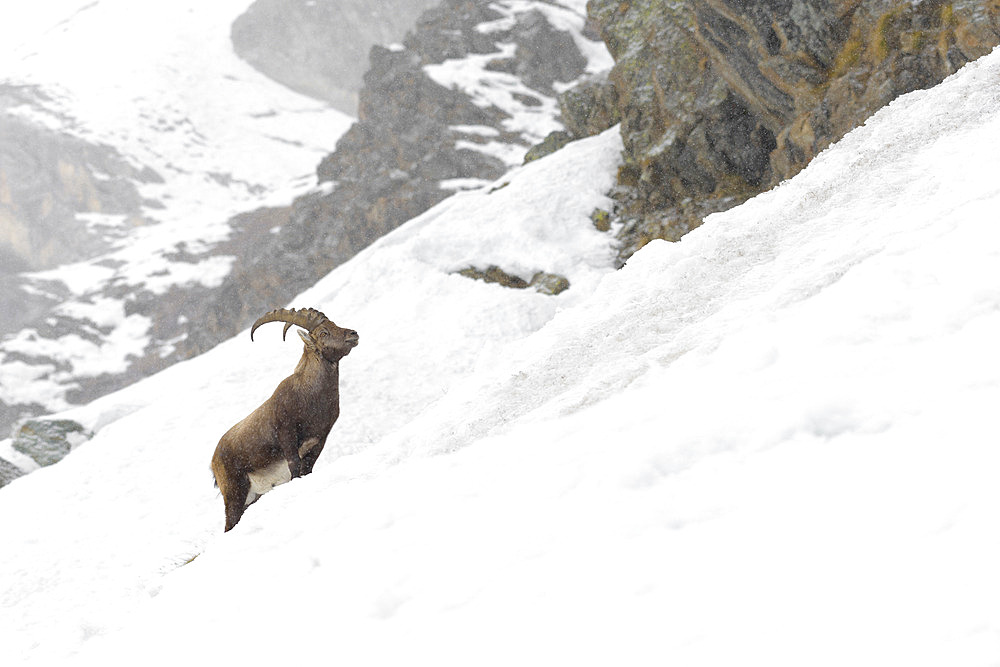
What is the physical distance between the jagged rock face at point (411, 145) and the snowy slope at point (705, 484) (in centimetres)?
4290

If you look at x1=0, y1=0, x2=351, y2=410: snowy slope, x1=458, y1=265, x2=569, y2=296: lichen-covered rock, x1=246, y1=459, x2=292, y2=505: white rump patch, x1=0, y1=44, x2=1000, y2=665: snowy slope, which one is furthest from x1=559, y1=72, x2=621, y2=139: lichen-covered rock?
x1=0, y1=0, x2=351, y2=410: snowy slope

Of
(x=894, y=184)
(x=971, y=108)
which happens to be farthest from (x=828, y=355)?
(x=971, y=108)

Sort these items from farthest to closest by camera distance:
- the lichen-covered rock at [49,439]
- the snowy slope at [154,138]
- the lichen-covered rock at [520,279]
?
the snowy slope at [154,138]
the lichen-covered rock at [49,439]
the lichen-covered rock at [520,279]

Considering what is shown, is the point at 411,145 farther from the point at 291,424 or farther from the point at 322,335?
the point at 291,424

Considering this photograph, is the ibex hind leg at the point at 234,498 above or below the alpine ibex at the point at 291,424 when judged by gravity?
below

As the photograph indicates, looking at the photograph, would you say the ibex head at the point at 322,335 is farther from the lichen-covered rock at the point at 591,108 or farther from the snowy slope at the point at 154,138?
the snowy slope at the point at 154,138

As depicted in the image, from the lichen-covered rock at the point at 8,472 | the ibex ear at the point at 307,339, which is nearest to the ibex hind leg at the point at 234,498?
the ibex ear at the point at 307,339

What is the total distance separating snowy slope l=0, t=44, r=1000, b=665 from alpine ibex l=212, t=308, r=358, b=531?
1.64 m

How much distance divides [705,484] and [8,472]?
19.9 metres

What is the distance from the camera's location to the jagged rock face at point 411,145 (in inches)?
2068

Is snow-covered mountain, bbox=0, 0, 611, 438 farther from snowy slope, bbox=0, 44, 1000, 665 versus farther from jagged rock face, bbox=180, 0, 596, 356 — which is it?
snowy slope, bbox=0, 44, 1000, 665

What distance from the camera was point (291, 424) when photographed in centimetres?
857

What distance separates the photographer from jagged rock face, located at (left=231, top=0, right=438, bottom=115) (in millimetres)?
132625

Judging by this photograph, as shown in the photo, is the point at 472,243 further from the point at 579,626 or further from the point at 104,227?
the point at 104,227
